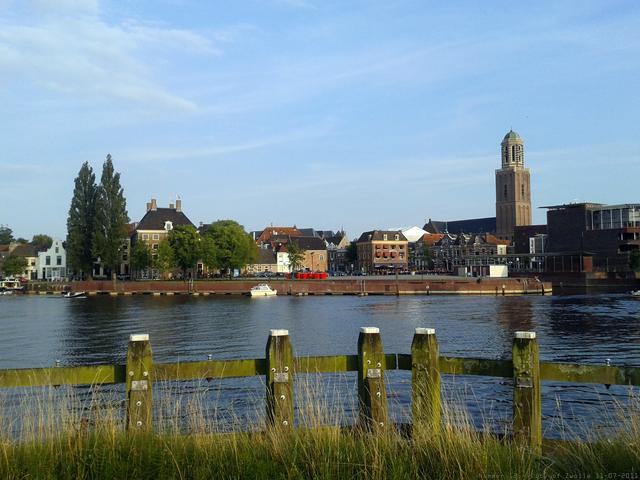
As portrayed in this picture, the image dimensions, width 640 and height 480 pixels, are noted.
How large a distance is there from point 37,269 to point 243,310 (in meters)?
115

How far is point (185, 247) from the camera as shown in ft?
416

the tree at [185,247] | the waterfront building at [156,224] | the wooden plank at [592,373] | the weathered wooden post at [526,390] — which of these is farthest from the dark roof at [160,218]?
the weathered wooden post at [526,390]

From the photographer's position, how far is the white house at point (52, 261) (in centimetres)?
17075

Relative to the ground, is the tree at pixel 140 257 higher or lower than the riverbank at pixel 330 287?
higher

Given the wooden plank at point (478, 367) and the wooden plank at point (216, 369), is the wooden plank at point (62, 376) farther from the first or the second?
the wooden plank at point (478, 367)

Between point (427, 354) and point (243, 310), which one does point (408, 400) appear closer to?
point (427, 354)

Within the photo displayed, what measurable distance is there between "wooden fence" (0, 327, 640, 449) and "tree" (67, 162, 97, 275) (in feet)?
386

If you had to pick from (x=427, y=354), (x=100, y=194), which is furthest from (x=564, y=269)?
(x=427, y=354)

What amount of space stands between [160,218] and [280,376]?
15041 cm

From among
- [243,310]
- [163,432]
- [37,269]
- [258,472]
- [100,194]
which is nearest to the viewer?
[258,472]

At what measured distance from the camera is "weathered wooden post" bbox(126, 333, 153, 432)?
333 inches

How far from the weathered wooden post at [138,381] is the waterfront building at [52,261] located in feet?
572

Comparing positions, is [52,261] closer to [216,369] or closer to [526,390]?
[216,369]

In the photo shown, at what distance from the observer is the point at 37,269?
17225 cm
